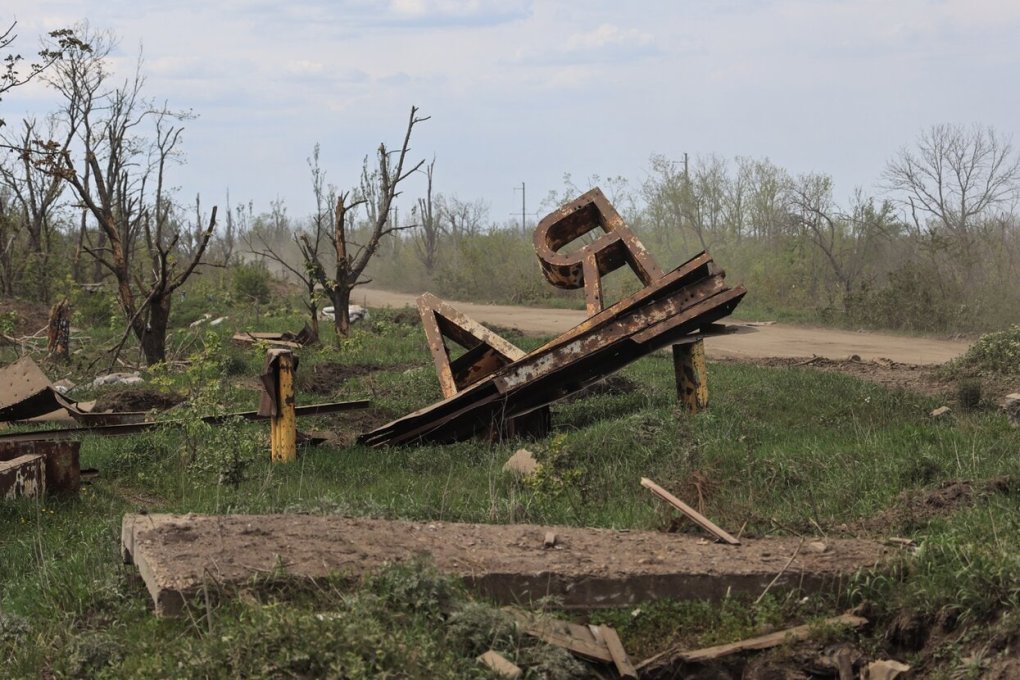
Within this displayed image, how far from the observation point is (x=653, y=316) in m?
10.4

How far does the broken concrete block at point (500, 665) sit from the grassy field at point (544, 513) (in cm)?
7

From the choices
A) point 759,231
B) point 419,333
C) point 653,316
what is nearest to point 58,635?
point 653,316

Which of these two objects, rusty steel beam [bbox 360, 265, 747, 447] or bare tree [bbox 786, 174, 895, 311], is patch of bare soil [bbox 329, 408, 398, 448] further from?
bare tree [bbox 786, 174, 895, 311]

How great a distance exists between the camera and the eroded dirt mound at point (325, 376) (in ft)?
49.5

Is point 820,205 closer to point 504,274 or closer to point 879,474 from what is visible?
point 504,274

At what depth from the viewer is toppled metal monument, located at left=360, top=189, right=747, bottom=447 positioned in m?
10.4

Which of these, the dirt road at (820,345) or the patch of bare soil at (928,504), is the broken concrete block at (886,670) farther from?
the dirt road at (820,345)

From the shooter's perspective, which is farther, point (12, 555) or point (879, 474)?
point (879, 474)

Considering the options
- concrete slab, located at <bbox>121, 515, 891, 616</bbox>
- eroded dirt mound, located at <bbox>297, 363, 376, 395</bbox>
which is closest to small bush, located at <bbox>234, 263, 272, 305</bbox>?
eroded dirt mound, located at <bbox>297, 363, 376, 395</bbox>

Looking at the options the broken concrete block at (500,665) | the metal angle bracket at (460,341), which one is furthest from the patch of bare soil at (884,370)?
the broken concrete block at (500,665)

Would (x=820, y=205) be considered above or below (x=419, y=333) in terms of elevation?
above

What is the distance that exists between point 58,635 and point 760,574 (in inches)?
140

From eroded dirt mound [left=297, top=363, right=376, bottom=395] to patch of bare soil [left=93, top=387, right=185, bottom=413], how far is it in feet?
5.65

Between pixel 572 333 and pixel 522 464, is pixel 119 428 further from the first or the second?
pixel 572 333
